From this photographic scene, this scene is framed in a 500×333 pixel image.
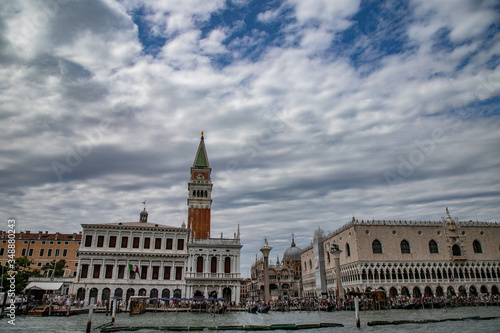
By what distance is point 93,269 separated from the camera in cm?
4319

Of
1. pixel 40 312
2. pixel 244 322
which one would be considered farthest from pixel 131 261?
pixel 244 322

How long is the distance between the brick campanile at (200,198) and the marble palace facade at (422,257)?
2202 centimetres

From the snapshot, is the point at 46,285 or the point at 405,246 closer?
the point at 46,285

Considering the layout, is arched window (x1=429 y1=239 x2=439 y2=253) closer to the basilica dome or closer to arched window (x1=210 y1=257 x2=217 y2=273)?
arched window (x1=210 y1=257 x2=217 y2=273)

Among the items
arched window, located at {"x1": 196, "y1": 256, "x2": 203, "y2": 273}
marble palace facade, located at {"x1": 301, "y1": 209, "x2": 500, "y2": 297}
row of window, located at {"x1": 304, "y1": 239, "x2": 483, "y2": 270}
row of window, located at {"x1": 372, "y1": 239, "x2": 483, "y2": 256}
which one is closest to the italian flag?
arched window, located at {"x1": 196, "y1": 256, "x2": 203, "y2": 273}

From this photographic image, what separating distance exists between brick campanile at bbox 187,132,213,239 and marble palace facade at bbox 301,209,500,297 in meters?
22.0

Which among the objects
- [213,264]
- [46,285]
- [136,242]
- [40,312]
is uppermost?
[136,242]

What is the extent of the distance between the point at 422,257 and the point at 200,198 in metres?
36.6

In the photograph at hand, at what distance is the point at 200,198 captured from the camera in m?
62.8

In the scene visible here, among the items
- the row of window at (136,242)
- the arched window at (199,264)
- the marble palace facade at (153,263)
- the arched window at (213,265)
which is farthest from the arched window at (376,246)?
the row of window at (136,242)

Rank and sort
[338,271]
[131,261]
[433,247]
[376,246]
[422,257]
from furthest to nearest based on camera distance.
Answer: [433,247] → [376,246] → [422,257] → [338,271] → [131,261]

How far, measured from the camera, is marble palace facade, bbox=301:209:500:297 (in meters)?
53.1

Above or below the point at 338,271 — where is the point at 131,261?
above

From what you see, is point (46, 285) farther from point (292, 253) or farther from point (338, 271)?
point (292, 253)
